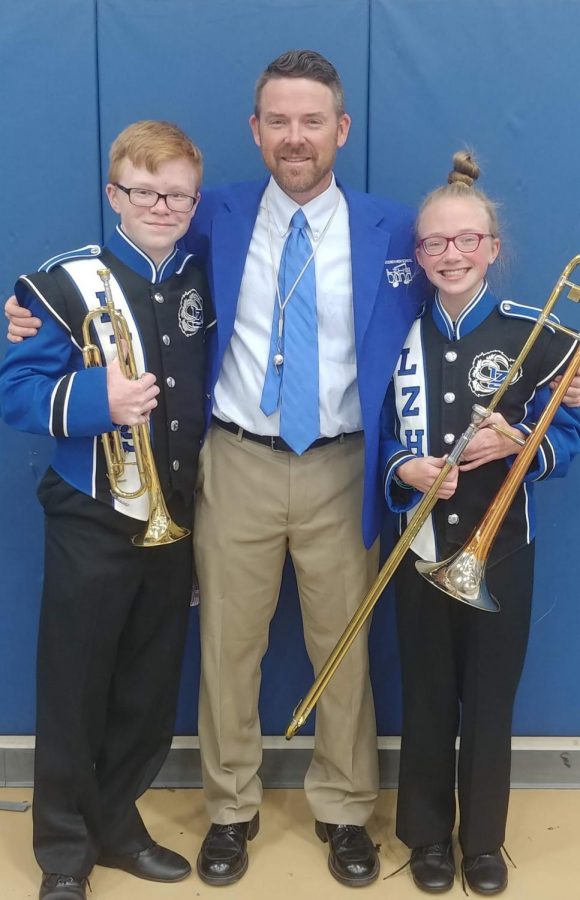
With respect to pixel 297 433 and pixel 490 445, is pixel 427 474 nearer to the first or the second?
pixel 490 445

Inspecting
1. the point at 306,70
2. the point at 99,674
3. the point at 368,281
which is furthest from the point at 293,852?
the point at 306,70

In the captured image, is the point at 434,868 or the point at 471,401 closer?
the point at 471,401

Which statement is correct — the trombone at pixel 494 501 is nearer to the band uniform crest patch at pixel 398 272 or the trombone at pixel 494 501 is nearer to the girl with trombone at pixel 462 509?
the girl with trombone at pixel 462 509

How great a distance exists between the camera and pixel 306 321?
236 cm

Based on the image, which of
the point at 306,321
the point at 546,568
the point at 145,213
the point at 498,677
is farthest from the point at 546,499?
the point at 145,213

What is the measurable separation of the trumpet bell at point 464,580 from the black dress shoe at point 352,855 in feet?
2.69

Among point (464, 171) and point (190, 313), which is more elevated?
point (464, 171)

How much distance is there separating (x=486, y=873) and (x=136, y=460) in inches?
54.8

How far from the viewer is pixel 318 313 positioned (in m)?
2.40

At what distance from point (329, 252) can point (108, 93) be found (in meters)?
0.84

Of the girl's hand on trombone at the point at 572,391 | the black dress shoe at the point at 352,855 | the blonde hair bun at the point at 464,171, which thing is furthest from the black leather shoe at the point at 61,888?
the blonde hair bun at the point at 464,171

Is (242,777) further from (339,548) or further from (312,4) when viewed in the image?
(312,4)

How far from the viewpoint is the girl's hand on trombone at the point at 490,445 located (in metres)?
2.19

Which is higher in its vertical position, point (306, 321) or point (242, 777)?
point (306, 321)
